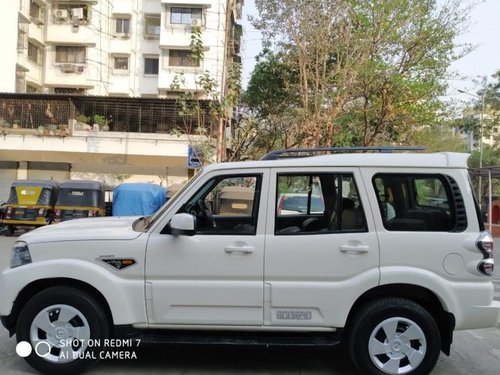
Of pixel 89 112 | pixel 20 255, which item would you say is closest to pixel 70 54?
pixel 89 112

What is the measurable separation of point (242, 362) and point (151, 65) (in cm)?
3349

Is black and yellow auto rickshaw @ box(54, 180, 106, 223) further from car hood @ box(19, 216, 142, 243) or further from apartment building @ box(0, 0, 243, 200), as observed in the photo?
car hood @ box(19, 216, 142, 243)

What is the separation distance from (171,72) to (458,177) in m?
31.4

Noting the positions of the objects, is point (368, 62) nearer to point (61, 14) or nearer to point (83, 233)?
point (83, 233)

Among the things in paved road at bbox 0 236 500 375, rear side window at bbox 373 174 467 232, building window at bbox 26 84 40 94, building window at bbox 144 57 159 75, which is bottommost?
paved road at bbox 0 236 500 375

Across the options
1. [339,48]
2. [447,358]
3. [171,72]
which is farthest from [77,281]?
[171,72]

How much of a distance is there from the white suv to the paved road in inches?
17.3

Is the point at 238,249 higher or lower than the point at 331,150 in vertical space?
lower

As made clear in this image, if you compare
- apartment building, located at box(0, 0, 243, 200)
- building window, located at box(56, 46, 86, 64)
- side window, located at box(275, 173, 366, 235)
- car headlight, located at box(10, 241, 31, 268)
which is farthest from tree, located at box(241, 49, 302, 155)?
building window, located at box(56, 46, 86, 64)

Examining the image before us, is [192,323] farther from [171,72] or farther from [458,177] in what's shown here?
[171,72]

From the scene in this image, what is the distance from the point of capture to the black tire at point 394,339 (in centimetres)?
443

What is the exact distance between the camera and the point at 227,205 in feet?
17.9

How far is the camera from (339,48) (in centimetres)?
1931

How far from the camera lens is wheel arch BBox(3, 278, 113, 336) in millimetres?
4496
